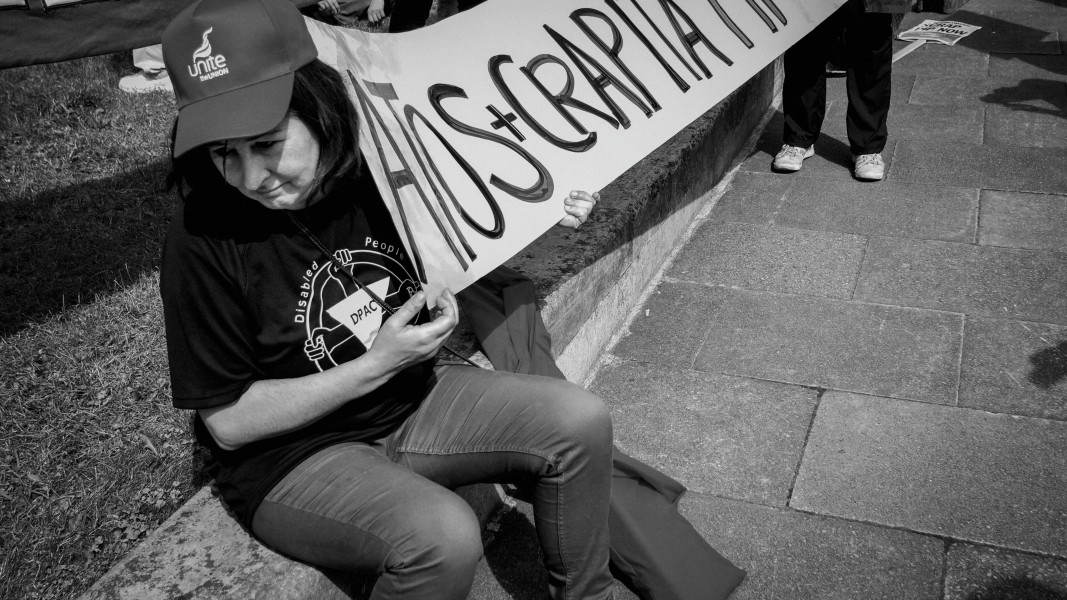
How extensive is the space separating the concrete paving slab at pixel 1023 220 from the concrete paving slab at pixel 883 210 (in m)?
0.06

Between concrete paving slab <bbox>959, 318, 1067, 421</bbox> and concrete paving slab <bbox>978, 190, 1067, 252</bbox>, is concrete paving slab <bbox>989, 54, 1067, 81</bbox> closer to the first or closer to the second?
concrete paving slab <bbox>978, 190, 1067, 252</bbox>

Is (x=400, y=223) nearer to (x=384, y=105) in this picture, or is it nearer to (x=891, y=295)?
(x=384, y=105)

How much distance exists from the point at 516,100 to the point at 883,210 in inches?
96.4

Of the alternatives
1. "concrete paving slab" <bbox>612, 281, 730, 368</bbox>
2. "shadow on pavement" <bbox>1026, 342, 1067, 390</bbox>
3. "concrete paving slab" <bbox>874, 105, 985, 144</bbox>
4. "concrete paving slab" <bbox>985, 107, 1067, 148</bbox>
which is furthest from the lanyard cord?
"concrete paving slab" <bbox>985, 107, 1067, 148</bbox>

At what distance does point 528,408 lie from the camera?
198 centimetres

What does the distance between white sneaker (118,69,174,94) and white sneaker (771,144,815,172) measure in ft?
13.0

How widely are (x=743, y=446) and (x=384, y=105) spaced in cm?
157

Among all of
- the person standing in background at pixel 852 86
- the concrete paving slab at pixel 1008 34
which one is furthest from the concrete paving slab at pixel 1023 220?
the concrete paving slab at pixel 1008 34

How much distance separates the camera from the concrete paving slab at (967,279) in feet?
A: 10.9

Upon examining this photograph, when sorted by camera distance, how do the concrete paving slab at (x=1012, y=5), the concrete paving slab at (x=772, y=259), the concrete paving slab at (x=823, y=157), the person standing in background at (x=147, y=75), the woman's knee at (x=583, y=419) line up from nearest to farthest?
the woman's knee at (x=583, y=419)
the concrete paving slab at (x=772, y=259)
the concrete paving slab at (x=823, y=157)
the person standing in background at (x=147, y=75)
the concrete paving slab at (x=1012, y=5)

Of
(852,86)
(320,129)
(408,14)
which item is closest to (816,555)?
(320,129)

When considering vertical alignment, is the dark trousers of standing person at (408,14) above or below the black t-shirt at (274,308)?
below

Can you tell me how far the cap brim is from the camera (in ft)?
5.42

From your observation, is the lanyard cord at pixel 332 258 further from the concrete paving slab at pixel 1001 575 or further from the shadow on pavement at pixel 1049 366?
the shadow on pavement at pixel 1049 366
